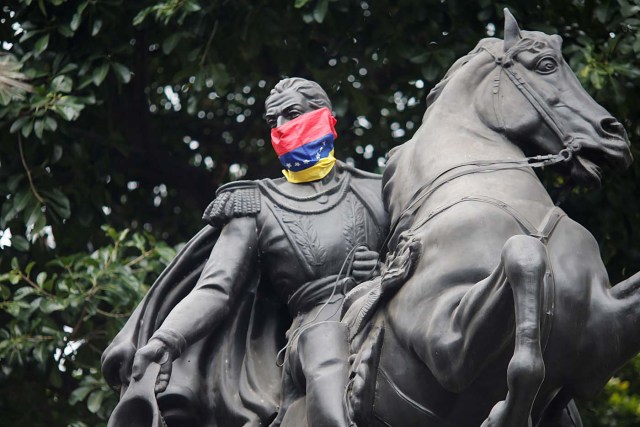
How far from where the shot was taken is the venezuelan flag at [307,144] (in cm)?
814

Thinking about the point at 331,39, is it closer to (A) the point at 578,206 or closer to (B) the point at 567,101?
(A) the point at 578,206

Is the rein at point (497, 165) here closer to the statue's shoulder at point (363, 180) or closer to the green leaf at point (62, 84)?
the statue's shoulder at point (363, 180)

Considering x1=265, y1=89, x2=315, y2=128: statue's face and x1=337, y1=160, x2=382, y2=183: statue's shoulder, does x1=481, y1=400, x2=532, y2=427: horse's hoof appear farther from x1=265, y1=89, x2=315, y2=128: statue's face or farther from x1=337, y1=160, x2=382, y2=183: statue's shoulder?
x1=265, y1=89, x2=315, y2=128: statue's face

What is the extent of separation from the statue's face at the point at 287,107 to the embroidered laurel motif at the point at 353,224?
439 mm

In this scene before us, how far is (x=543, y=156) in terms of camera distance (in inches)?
286

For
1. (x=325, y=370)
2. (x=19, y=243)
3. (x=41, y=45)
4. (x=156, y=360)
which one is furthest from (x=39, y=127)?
(x=325, y=370)

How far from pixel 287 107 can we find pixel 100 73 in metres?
3.24

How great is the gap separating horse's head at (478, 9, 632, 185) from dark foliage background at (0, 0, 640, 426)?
9.73ft

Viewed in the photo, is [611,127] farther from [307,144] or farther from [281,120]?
[281,120]

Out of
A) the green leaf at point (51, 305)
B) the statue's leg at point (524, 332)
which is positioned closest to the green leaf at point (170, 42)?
the green leaf at point (51, 305)

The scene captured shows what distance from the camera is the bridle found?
23.8 feet

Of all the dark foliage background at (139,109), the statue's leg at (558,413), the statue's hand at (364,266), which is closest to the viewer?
the statue's leg at (558,413)

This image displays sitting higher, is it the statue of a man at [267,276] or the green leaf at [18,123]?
the statue of a man at [267,276]

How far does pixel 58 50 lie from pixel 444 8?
2.24 metres
